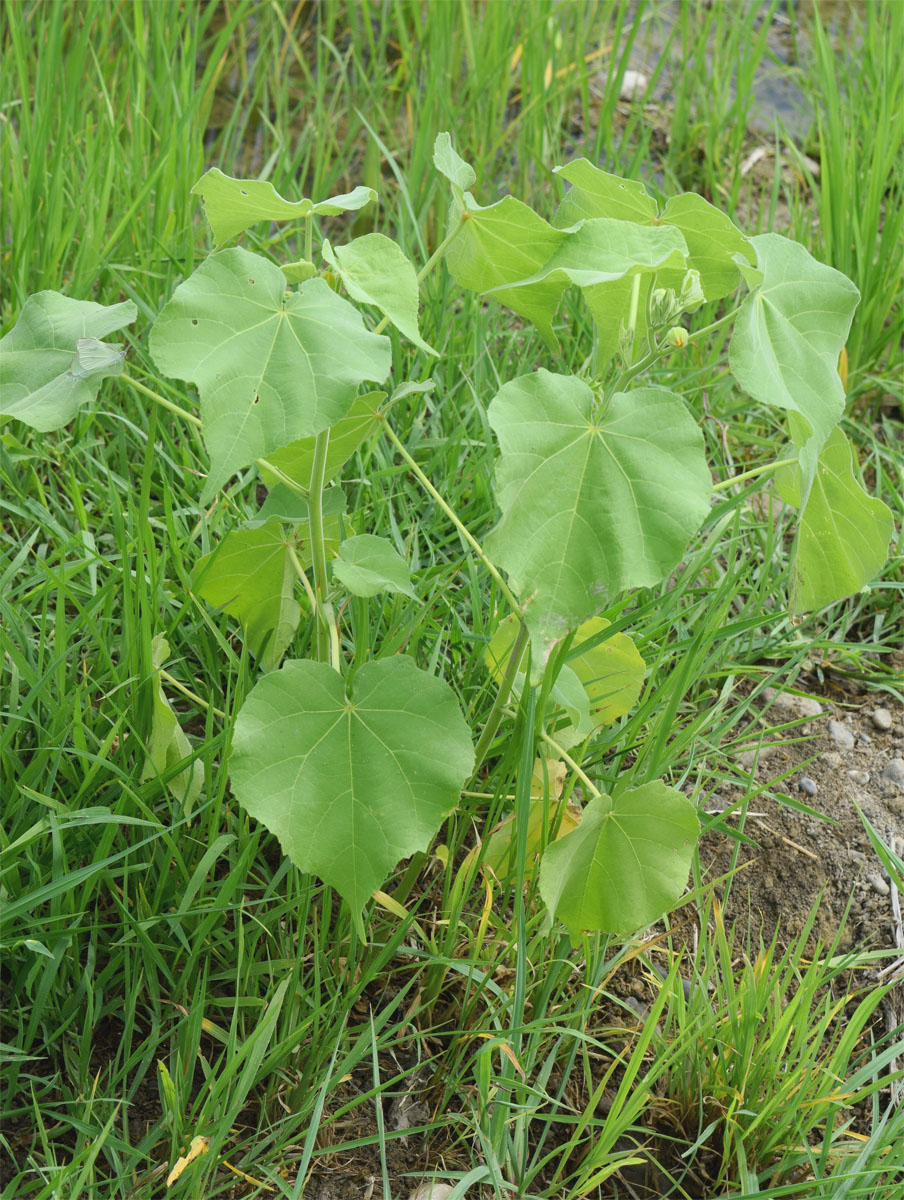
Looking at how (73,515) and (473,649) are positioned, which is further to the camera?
(73,515)

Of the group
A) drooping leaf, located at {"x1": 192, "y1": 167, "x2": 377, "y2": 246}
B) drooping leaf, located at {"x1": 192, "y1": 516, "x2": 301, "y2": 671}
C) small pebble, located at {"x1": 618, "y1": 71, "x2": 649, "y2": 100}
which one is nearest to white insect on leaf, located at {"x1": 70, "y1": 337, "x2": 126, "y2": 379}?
drooping leaf, located at {"x1": 192, "y1": 167, "x2": 377, "y2": 246}

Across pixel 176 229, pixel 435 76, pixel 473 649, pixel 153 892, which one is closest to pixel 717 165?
pixel 435 76

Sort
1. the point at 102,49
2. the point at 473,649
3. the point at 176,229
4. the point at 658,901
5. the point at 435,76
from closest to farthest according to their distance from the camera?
the point at 658,901, the point at 473,649, the point at 176,229, the point at 435,76, the point at 102,49

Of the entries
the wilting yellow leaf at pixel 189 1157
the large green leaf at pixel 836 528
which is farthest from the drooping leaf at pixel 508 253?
the wilting yellow leaf at pixel 189 1157

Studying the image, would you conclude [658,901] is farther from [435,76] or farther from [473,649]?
[435,76]

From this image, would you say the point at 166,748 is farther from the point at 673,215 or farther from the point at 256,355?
the point at 673,215

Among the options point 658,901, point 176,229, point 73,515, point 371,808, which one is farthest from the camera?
point 176,229
